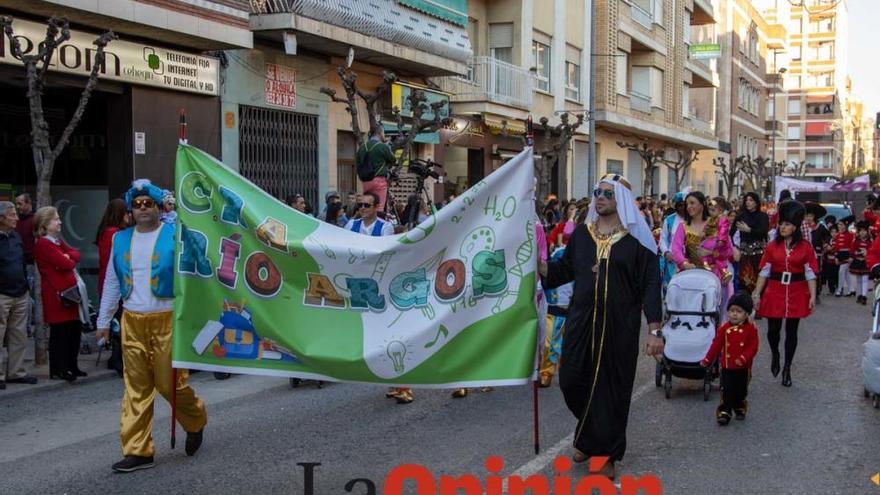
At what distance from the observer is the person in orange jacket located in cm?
773

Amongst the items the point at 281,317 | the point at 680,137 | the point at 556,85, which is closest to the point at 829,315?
the point at 281,317

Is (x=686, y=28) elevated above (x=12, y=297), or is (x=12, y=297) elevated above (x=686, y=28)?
(x=686, y=28)

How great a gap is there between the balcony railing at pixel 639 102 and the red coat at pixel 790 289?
26.8 metres

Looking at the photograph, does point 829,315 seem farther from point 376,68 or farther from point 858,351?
point 376,68

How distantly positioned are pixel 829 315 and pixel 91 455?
1324cm

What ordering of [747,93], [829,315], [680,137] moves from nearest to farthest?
[829,315]
[680,137]
[747,93]

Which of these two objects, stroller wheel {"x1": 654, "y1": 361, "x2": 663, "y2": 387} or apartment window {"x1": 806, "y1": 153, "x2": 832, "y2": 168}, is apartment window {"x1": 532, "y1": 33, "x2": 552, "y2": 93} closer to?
stroller wheel {"x1": 654, "y1": 361, "x2": 663, "y2": 387}

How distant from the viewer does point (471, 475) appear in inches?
243

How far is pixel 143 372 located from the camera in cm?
→ 635

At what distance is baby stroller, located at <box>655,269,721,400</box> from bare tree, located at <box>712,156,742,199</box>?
4136 centimetres

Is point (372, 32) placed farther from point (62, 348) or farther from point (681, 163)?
point (681, 163)

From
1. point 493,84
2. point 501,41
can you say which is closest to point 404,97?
point 493,84

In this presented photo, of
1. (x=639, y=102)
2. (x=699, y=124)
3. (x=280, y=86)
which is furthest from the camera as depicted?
(x=699, y=124)

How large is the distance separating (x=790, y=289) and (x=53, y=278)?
302 inches
